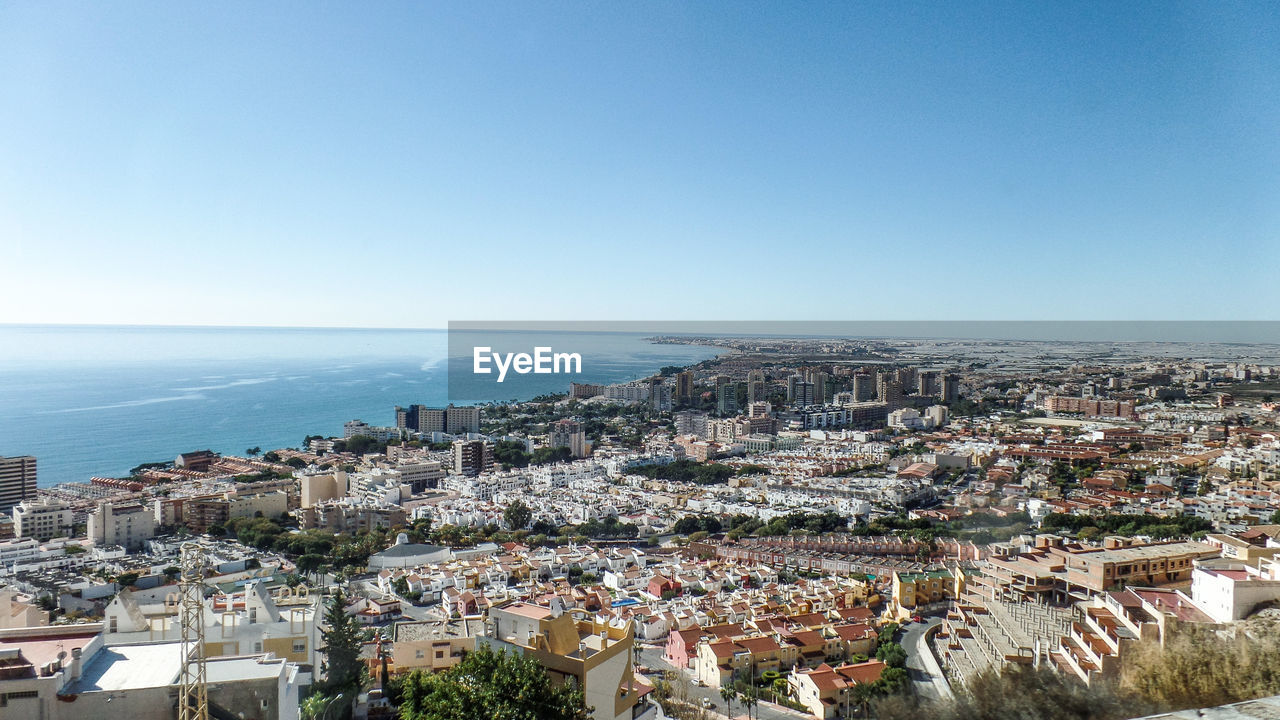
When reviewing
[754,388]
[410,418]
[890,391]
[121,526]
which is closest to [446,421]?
[410,418]

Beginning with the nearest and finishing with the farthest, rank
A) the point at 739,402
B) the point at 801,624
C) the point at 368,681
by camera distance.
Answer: the point at 368,681 → the point at 801,624 → the point at 739,402

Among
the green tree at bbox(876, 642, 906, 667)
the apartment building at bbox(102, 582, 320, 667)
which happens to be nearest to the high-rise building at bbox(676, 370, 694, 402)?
the green tree at bbox(876, 642, 906, 667)

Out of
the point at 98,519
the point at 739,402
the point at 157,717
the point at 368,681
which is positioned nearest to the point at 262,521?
the point at 98,519

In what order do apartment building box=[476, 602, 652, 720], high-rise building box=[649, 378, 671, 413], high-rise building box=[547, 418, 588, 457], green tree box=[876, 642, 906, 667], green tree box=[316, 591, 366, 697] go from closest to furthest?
apartment building box=[476, 602, 652, 720] < green tree box=[316, 591, 366, 697] < green tree box=[876, 642, 906, 667] < high-rise building box=[547, 418, 588, 457] < high-rise building box=[649, 378, 671, 413]

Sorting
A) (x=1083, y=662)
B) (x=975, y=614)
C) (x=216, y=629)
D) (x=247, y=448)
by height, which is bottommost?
(x=247, y=448)

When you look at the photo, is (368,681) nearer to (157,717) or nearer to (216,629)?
(216,629)

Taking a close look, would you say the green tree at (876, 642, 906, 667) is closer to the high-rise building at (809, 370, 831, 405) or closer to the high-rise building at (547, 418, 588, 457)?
the high-rise building at (547, 418, 588, 457)
